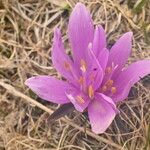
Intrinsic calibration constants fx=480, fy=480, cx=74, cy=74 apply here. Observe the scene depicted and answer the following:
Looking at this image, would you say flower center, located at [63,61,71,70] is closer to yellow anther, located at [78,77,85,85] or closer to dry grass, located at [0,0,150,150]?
yellow anther, located at [78,77,85,85]

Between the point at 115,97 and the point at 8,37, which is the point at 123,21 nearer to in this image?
the point at 8,37

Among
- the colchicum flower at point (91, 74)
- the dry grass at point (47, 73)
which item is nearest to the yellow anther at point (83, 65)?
the colchicum flower at point (91, 74)

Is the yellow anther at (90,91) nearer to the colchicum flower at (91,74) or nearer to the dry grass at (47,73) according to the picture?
the colchicum flower at (91,74)

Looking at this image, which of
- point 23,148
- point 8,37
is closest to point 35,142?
point 23,148

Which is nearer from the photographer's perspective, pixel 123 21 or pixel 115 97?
pixel 115 97

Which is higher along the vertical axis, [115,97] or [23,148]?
[115,97]

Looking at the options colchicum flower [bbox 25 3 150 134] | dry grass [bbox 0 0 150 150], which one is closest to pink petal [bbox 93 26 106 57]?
colchicum flower [bbox 25 3 150 134]
